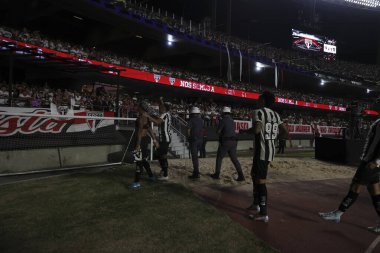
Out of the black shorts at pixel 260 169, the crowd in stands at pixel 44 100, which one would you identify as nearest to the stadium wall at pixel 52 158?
the crowd in stands at pixel 44 100

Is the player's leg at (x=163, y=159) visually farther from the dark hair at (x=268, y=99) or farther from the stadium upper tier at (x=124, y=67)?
the stadium upper tier at (x=124, y=67)

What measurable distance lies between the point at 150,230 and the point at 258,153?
6.62ft

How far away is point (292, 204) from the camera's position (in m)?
6.11

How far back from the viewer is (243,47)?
3766cm

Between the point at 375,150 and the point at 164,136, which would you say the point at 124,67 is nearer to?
the point at 164,136

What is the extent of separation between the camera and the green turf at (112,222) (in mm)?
3789

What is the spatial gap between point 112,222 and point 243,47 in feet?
117

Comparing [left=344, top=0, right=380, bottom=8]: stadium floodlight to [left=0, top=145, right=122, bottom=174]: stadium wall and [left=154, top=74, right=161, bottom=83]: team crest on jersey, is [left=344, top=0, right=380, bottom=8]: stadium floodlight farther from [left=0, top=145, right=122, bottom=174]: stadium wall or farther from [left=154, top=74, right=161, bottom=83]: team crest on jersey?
[left=0, top=145, right=122, bottom=174]: stadium wall

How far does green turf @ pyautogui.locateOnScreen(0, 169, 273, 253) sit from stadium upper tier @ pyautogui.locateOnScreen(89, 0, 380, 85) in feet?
59.3

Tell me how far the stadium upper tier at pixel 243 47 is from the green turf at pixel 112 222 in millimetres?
18061

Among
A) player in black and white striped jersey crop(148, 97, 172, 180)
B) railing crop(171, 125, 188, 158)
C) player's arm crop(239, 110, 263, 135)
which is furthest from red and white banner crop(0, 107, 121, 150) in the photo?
player's arm crop(239, 110, 263, 135)

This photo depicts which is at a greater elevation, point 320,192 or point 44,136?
point 44,136

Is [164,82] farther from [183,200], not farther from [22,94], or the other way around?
[183,200]

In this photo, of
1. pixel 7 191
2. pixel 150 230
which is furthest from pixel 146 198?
pixel 7 191
